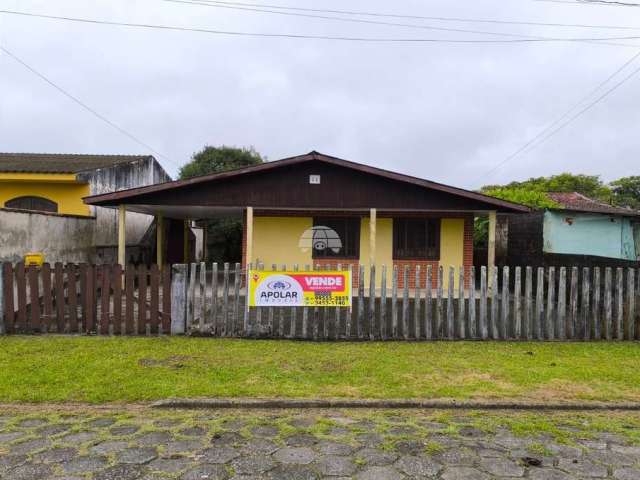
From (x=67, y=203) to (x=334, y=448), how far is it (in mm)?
14726

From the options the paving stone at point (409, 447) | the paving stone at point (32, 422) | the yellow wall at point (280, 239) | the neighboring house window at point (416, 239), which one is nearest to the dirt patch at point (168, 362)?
the paving stone at point (32, 422)

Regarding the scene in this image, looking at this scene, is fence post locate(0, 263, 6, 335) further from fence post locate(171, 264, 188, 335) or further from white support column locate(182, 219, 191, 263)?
white support column locate(182, 219, 191, 263)

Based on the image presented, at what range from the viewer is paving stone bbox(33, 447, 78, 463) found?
3490 mm

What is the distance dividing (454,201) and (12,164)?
14590 mm

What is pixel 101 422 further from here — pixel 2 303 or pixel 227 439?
pixel 2 303

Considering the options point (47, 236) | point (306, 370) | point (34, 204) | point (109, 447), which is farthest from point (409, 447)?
point (34, 204)

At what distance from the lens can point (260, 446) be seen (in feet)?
12.4

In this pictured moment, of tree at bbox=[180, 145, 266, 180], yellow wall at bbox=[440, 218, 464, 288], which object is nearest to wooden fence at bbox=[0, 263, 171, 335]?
yellow wall at bbox=[440, 218, 464, 288]

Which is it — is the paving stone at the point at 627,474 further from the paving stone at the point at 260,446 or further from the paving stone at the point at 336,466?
the paving stone at the point at 260,446

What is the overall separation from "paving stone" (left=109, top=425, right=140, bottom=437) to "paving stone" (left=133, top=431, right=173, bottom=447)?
0.14 m

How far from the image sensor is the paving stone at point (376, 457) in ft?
11.5

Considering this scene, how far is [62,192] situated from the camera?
51.0 ft

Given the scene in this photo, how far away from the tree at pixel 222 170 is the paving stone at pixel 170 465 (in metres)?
19.0

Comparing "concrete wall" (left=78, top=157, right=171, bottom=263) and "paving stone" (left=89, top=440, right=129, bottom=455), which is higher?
"concrete wall" (left=78, top=157, right=171, bottom=263)
